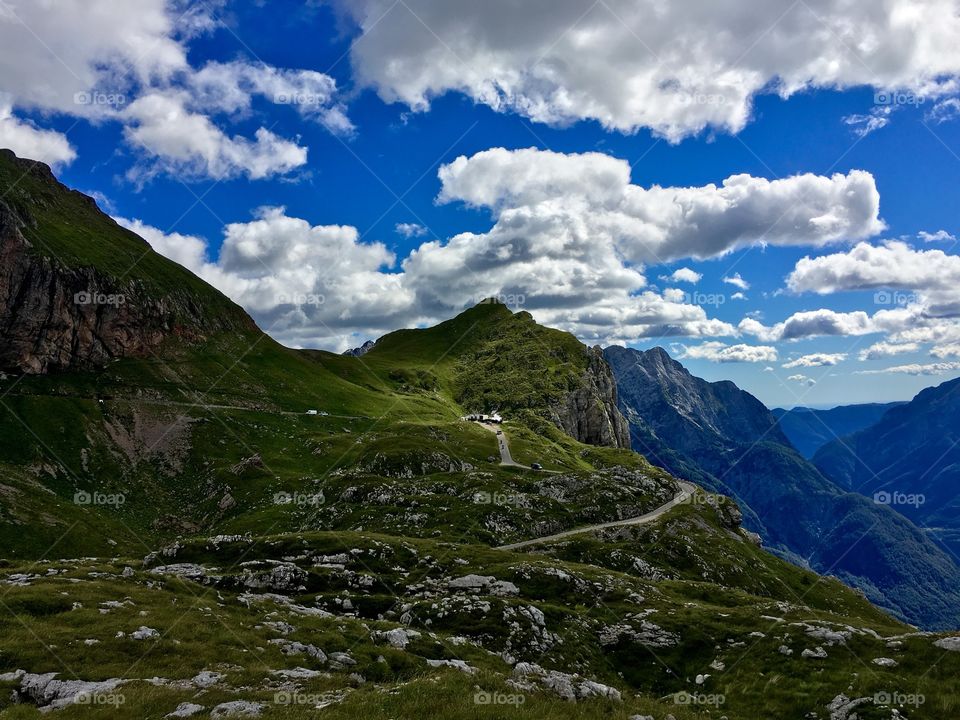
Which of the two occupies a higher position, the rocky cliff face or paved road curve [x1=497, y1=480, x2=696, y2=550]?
the rocky cliff face

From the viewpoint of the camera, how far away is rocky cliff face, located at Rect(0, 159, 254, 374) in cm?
13725

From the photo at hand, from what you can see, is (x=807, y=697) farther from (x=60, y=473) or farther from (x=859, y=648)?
(x=60, y=473)

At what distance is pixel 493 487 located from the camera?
93.4m

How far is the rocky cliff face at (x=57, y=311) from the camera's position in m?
137

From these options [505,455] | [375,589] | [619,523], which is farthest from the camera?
[505,455]

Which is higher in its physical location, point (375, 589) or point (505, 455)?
point (505, 455)

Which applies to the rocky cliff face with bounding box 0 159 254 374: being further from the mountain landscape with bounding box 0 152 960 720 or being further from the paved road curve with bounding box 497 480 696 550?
the paved road curve with bounding box 497 480 696 550

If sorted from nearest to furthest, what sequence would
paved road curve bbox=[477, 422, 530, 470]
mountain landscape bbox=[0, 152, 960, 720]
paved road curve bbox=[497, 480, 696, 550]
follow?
mountain landscape bbox=[0, 152, 960, 720] < paved road curve bbox=[497, 480, 696, 550] < paved road curve bbox=[477, 422, 530, 470]

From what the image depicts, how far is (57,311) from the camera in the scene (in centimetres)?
14438

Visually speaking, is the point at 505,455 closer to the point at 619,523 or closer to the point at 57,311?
the point at 619,523

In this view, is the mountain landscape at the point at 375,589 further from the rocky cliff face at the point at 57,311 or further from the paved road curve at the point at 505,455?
the paved road curve at the point at 505,455

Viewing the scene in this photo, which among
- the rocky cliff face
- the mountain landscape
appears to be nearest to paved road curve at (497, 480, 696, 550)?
the mountain landscape

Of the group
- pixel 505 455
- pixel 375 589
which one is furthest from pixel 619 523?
pixel 375 589

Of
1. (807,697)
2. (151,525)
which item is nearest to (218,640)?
(807,697)
